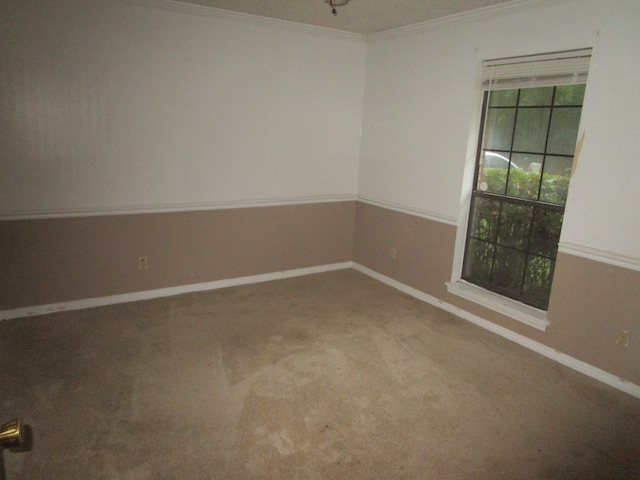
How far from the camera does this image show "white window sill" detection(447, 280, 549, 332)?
303cm

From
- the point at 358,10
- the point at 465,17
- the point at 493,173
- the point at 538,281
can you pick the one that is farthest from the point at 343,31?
the point at 538,281

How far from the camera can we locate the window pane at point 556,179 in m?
2.90

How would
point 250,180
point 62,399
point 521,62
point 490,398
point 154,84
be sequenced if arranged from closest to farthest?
point 62,399, point 490,398, point 521,62, point 154,84, point 250,180

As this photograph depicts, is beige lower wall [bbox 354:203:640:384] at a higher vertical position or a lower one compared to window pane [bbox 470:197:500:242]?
lower

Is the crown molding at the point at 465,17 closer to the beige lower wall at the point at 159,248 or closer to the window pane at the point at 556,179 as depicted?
the window pane at the point at 556,179

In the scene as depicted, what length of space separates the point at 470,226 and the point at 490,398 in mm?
1547

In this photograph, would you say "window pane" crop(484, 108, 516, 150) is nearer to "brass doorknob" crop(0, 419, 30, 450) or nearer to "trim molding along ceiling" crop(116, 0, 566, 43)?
"trim molding along ceiling" crop(116, 0, 566, 43)

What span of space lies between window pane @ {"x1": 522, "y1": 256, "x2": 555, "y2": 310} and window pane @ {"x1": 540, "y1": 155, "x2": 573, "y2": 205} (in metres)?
0.45

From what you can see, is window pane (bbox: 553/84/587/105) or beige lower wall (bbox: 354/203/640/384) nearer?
beige lower wall (bbox: 354/203/640/384)

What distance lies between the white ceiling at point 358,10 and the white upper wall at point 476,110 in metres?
0.17

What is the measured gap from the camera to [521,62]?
297 cm

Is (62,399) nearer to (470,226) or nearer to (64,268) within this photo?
(64,268)

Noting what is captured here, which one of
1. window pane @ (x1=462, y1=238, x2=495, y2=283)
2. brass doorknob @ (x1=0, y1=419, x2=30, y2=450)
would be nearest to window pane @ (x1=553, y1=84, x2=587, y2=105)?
window pane @ (x1=462, y1=238, x2=495, y2=283)

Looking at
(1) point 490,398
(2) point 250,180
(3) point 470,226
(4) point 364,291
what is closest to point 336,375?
(1) point 490,398
